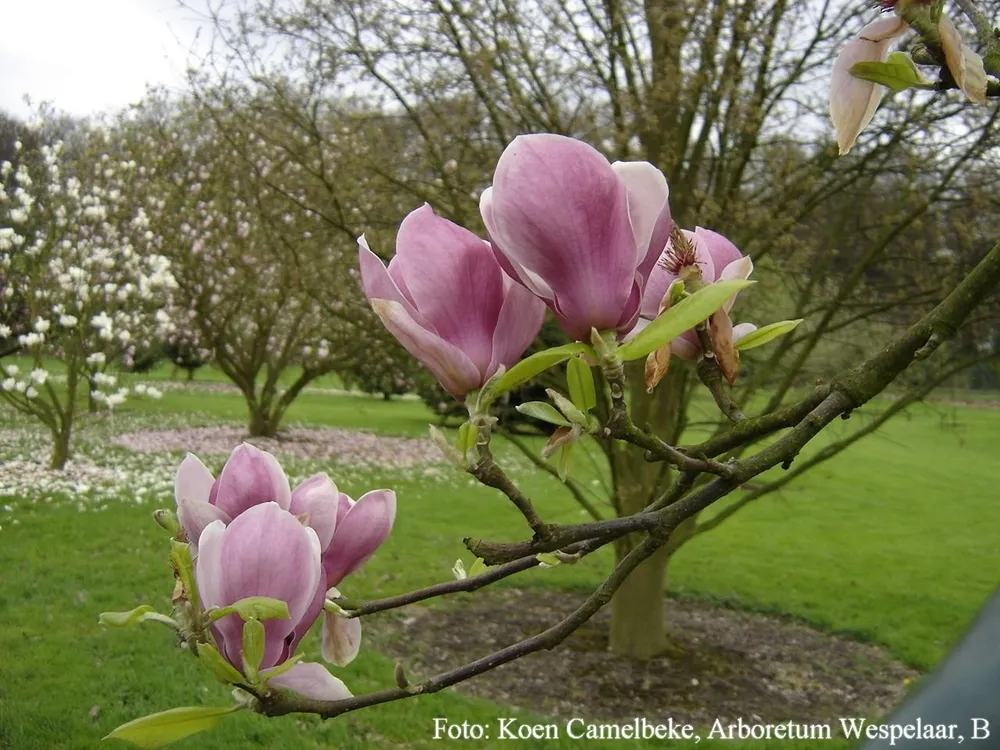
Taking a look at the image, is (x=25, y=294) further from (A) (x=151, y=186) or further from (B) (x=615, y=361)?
(B) (x=615, y=361)

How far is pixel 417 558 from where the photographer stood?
32.3ft

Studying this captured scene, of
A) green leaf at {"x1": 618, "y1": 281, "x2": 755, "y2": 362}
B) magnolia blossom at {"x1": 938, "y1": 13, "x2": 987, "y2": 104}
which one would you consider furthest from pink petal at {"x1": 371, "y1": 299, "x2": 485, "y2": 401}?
magnolia blossom at {"x1": 938, "y1": 13, "x2": 987, "y2": 104}

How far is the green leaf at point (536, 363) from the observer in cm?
65

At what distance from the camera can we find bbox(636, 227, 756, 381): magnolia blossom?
75 centimetres

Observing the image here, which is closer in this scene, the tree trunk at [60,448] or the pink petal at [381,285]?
the pink petal at [381,285]

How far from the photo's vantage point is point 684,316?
0.62 metres

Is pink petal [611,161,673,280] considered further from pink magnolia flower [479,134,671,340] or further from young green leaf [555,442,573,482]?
young green leaf [555,442,573,482]

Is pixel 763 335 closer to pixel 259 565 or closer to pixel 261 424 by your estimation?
pixel 259 565

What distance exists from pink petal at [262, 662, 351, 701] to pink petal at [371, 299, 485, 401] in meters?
0.31

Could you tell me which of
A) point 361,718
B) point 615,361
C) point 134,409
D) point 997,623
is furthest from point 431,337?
point 134,409

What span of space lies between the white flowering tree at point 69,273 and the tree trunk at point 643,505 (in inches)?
277

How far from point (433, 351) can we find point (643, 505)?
19.7 ft

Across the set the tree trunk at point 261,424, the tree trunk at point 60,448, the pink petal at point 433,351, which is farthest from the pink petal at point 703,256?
the tree trunk at point 261,424

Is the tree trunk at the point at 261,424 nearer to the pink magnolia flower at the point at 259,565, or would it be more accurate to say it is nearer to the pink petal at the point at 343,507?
the pink petal at the point at 343,507
